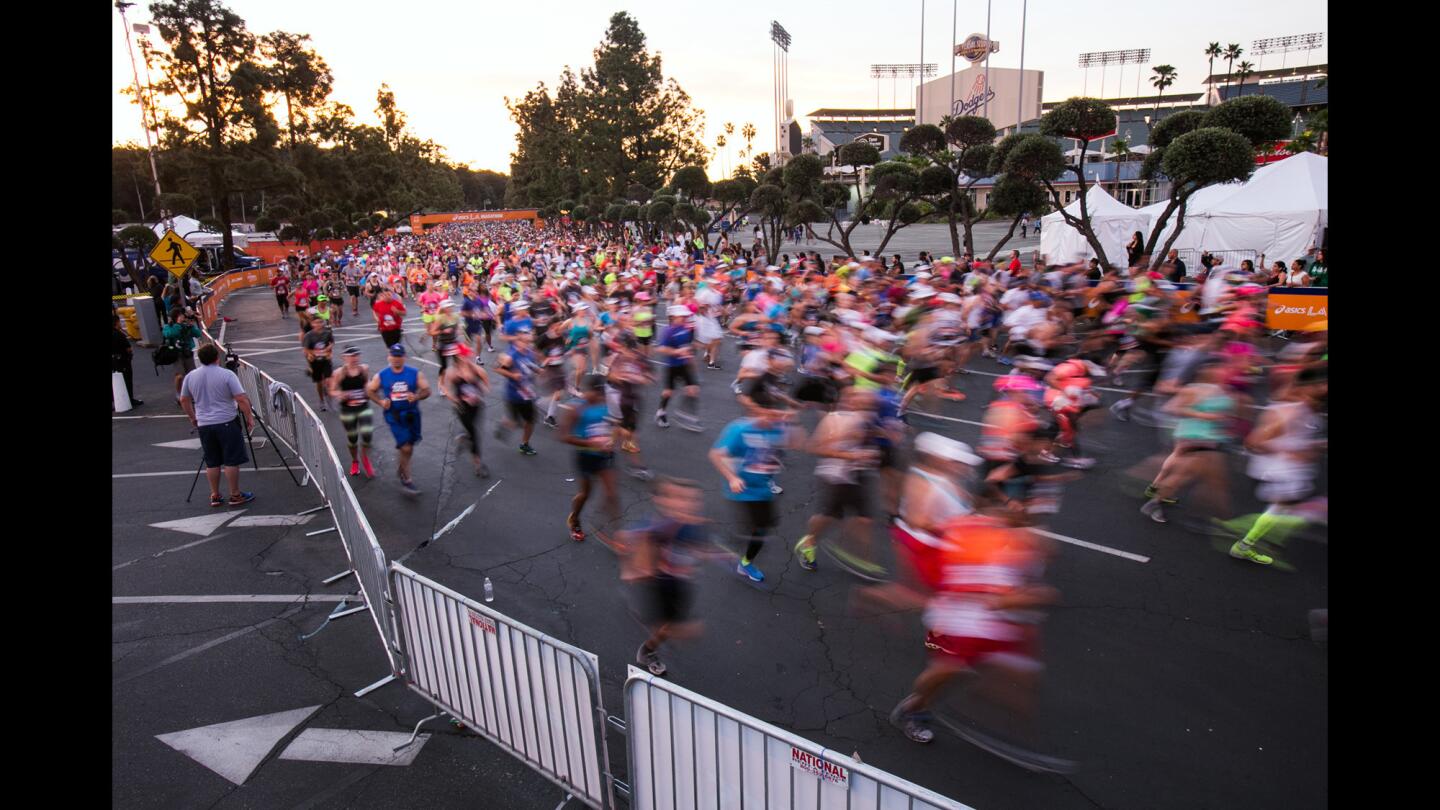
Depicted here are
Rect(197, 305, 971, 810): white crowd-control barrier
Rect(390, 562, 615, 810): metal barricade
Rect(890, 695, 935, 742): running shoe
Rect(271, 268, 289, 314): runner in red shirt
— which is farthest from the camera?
Rect(271, 268, 289, 314): runner in red shirt

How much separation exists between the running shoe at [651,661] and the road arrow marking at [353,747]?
1.40 meters

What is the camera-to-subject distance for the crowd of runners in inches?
177

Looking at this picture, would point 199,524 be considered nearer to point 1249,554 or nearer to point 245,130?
point 1249,554

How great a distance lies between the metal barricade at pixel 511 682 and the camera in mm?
3729

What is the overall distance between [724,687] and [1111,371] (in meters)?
10.4

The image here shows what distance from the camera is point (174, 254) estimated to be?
1466cm

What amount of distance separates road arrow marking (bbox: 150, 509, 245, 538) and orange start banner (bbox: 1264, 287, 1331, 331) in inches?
643

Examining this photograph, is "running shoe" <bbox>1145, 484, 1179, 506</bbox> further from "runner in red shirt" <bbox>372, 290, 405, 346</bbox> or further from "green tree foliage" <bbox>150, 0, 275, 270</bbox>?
"green tree foliage" <bbox>150, 0, 275, 270</bbox>

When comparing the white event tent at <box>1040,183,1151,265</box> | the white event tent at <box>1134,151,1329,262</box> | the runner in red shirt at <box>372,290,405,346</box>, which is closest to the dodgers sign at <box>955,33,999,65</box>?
the white event tent at <box>1040,183,1151,265</box>

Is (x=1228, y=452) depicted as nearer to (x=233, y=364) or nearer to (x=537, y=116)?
(x=233, y=364)

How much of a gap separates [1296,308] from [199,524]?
17870 mm

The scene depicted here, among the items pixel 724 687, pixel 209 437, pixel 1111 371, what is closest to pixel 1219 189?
pixel 1111 371

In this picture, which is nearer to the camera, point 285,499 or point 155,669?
point 155,669

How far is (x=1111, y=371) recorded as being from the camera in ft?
41.3
